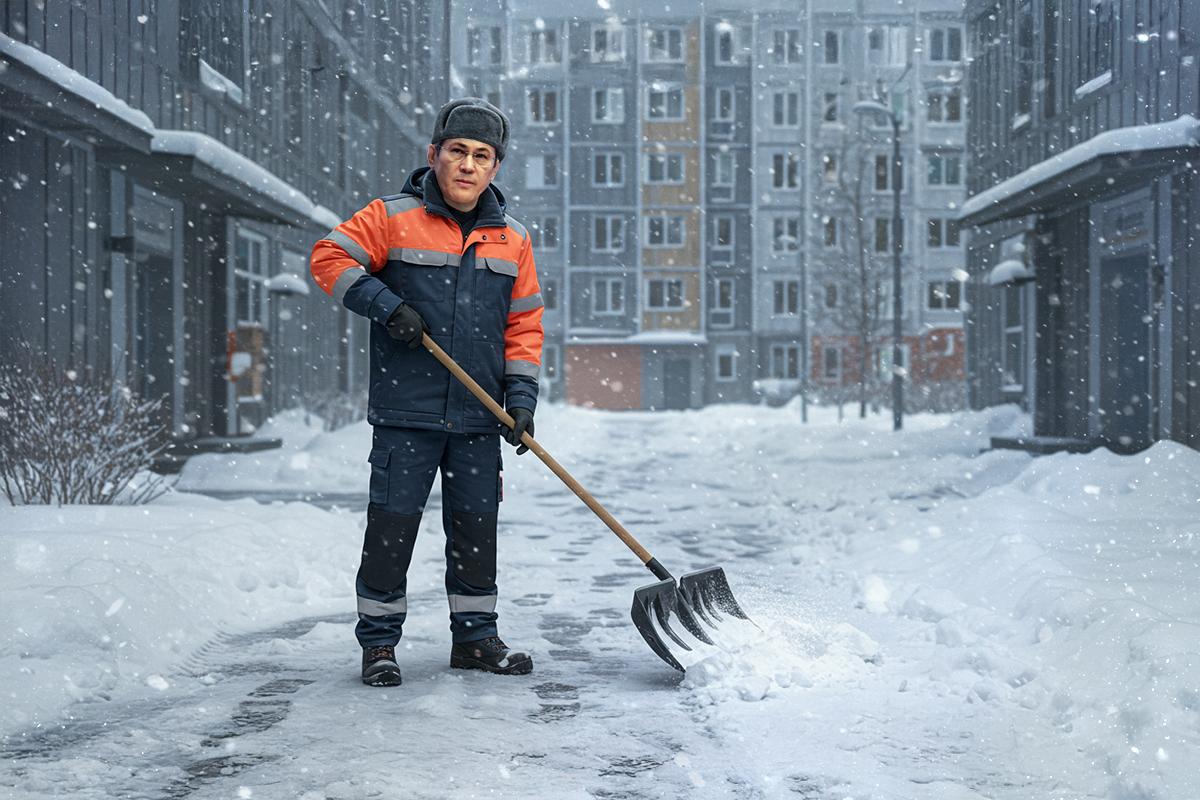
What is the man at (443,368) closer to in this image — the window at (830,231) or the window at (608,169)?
the window at (830,231)

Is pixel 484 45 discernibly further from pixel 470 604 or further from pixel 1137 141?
pixel 470 604

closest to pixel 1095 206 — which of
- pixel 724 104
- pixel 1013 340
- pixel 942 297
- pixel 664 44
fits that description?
pixel 1013 340

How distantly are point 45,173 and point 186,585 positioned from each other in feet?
20.3

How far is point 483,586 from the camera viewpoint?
15.9ft

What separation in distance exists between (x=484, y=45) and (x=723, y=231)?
11.7 meters

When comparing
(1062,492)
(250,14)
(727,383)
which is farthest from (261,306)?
(727,383)

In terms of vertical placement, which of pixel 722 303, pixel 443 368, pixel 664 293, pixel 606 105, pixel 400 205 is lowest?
pixel 443 368

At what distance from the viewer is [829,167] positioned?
44.5 meters

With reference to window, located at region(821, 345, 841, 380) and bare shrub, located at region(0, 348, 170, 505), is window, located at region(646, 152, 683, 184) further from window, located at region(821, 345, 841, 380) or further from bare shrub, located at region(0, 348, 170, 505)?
bare shrub, located at region(0, 348, 170, 505)

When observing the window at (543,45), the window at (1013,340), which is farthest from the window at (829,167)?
the window at (1013,340)

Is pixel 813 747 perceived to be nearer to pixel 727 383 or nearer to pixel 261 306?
pixel 261 306

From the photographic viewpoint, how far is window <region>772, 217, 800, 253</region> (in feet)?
147

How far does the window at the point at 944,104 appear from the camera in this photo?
4456 cm

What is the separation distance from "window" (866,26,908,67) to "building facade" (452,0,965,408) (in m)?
0.06
